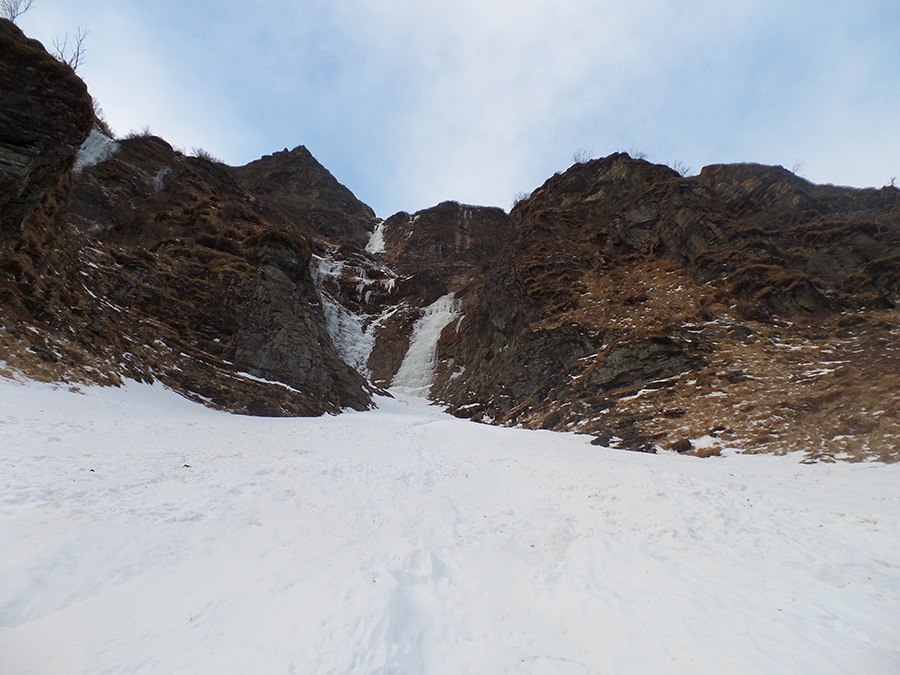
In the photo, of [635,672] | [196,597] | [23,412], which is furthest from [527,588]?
[23,412]

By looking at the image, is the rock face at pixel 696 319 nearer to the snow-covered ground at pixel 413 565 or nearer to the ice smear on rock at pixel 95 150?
the snow-covered ground at pixel 413 565

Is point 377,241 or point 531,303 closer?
point 531,303

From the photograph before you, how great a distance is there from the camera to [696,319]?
21719 millimetres

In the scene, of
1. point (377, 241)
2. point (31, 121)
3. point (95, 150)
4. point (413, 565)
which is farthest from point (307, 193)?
point (413, 565)

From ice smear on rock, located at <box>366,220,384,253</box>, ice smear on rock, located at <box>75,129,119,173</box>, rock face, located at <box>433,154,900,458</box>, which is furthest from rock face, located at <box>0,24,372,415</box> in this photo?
ice smear on rock, located at <box>366,220,384,253</box>

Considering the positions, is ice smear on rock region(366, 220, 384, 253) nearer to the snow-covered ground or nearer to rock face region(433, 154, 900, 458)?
rock face region(433, 154, 900, 458)

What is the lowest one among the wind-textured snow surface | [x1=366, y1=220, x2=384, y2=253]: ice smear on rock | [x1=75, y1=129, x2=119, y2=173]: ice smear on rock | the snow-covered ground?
the snow-covered ground

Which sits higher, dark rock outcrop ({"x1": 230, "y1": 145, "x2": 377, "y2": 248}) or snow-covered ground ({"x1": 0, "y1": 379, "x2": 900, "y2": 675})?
dark rock outcrop ({"x1": 230, "y1": 145, "x2": 377, "y2": 248})

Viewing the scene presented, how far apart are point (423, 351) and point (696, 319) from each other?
98.8 feet

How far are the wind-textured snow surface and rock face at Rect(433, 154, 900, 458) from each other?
2361mm

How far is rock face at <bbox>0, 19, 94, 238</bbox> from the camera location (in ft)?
39.7

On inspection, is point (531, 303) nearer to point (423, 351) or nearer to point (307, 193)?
point (423, 351)

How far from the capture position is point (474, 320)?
1610 inches

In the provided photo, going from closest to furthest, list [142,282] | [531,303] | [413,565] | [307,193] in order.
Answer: [413,565] < [142,282] < [531,303] < [307,193]
